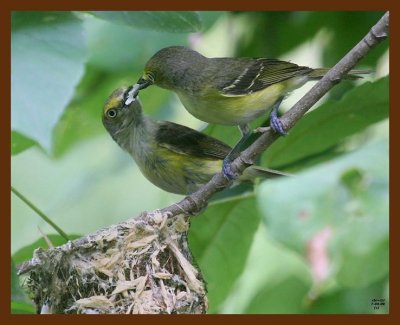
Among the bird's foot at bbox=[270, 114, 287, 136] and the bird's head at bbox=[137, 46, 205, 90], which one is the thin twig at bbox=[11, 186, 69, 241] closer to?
the bird's foot at bbox=[270, 114, 287, 136]

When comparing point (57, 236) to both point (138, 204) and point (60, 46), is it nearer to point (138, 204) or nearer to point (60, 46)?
point (60, 46)

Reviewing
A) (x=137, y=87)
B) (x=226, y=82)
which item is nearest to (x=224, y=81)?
(x=226, y=82)

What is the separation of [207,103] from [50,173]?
4.05ft

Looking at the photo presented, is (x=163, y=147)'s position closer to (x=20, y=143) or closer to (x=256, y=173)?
(x=256, y=173)

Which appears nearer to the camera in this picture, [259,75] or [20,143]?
[20,143]

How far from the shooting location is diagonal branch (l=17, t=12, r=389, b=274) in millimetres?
2119

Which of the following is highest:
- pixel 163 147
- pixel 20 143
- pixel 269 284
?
pixel 163 147

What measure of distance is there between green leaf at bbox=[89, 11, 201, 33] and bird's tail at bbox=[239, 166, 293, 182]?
725mm

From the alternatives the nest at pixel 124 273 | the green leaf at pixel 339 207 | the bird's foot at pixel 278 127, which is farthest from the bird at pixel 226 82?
the green leaf at pixel 339 207

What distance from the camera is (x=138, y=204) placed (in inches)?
180

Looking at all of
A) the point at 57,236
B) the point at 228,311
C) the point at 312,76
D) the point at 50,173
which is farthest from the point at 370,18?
the point at 50,173

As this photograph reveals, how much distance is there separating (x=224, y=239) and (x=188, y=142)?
27.5 inches

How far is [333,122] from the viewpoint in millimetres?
2680

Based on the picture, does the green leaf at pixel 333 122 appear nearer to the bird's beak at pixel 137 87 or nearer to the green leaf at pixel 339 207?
the bird's beak at pixel 137 87
